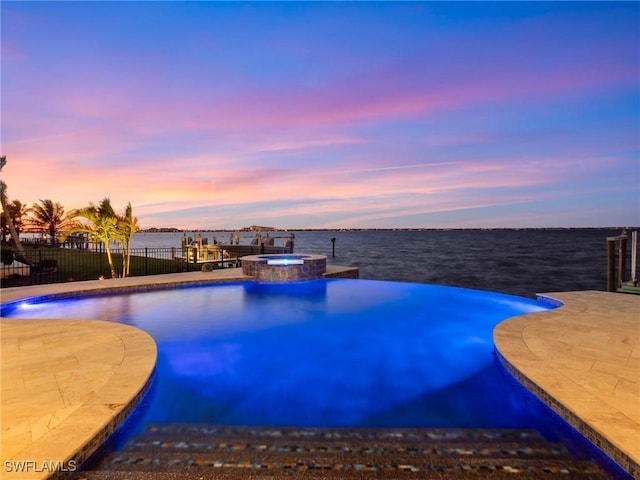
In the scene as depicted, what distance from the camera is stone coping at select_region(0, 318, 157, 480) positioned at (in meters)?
2.90

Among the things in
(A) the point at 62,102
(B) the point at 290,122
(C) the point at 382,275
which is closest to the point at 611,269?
(B) the point at 290,122

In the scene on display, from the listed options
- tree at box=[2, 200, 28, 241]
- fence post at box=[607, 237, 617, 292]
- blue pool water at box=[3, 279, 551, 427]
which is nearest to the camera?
blue pool water at box=[3, 279, 551, 427]

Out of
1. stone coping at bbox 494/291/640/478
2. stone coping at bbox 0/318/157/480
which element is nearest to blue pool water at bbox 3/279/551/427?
stone coping at bbox 494/291/640/478

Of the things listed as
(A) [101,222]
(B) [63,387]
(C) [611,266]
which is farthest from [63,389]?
(C) [611,266]

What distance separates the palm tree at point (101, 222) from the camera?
13.4 metres

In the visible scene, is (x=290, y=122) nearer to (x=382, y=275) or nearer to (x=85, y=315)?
(x=85, y=315)

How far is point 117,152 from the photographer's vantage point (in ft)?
62.4

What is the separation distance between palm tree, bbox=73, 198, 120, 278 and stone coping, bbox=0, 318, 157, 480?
7.65 meters

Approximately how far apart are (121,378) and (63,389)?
0.58 meters

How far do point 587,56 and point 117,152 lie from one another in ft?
72.0

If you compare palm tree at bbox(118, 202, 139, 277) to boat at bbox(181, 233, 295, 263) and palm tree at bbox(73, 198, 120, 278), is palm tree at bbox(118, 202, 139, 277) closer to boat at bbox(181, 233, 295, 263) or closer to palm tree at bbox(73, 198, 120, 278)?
palm tree at bbox(73, 198, 120, 278)

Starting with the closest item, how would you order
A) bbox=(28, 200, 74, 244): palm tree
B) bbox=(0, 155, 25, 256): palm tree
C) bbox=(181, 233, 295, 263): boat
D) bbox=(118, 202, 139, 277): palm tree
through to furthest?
bbox=(118, 202, 139, 277): palm tree, bbox=(0, 155, 25, 256): palm tree, bbox=(181, 233, 295, 263): boat, bbox=(28, 200, 74, 244): palm tree

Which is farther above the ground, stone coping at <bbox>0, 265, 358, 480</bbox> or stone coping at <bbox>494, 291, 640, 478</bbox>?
stone coping at <bbox>0, 265, 358, 480</bbox>

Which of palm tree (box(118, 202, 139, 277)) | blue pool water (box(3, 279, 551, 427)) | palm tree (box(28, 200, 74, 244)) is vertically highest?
palm tree (box(28, 200, 74, 244))
